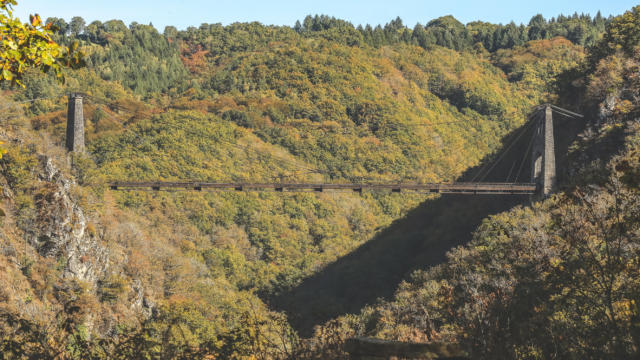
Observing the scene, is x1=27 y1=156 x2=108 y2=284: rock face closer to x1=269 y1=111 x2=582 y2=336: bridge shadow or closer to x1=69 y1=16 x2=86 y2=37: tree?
x1=269 y1=111 x2=582 y2=336: bridge shadow

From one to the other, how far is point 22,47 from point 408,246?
57254 millimetres

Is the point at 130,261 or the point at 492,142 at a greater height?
the point at 492,142

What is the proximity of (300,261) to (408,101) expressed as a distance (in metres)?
55.3

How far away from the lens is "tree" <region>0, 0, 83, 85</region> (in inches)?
176

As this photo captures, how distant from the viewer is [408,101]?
114688 mm

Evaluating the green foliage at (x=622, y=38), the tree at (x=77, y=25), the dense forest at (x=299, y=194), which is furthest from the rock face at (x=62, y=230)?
the tree at (x=77, y=25)

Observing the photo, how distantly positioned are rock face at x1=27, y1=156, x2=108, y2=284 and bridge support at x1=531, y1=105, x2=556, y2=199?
27253 millimetres

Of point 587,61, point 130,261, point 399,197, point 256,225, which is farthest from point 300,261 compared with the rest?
point 587,61

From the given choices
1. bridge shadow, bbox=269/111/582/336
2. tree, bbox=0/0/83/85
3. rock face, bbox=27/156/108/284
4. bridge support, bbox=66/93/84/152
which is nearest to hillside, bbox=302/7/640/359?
bridge shadow, bbox=269/111/582/336

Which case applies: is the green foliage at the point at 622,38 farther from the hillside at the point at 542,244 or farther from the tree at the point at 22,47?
the tree at the point at 22,47

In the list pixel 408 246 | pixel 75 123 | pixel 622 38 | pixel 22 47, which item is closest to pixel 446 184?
pixel 622 38

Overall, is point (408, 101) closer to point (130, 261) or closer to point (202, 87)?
point (202, 87)

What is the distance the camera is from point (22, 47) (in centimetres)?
451

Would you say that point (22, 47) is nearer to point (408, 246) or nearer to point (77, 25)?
point (408, 246)
